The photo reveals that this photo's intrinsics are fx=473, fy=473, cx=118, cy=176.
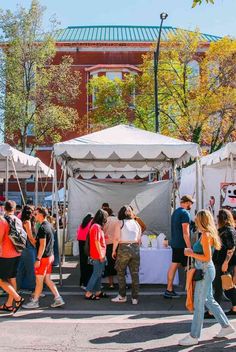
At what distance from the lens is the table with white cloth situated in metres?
10.2

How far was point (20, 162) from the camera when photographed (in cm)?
1329

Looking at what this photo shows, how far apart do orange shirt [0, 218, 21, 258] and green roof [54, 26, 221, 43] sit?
106 feet

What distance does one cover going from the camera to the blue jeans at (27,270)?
9.62 meters

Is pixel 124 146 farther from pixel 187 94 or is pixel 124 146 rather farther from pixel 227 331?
pixel 187 94

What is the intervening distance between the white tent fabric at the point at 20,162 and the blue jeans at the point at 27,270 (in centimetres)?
263

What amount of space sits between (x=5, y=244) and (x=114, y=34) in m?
35.6

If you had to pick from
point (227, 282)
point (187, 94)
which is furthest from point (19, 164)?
point (187, 94)

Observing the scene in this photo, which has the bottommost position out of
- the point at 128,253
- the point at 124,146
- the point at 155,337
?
the point at 155,337

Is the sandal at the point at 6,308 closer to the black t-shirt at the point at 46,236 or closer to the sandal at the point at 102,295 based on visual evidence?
the black t-shirt at the point at 46,236

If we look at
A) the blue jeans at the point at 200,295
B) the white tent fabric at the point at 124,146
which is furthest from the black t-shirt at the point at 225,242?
the white tent fabric at the point at 124,146

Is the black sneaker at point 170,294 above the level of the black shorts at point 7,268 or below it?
below

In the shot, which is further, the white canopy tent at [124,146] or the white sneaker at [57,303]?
the white canopy tent at [124,146]

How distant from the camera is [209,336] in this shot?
6.45 metres

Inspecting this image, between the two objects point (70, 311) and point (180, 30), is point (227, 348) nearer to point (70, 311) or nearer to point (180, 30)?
point (70, 311)
